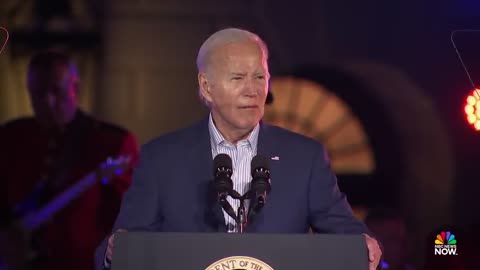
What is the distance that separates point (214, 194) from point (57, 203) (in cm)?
201

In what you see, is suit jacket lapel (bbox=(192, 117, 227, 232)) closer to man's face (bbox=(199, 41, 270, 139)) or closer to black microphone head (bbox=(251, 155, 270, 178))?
man's face (bbox=(199, 41, 270, 139))

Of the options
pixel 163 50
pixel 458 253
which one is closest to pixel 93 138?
pixel 163 50

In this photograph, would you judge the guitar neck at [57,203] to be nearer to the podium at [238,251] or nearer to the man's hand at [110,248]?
the man's hand at [110,248]

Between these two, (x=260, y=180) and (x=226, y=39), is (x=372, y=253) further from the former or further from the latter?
(x=226, y=39)

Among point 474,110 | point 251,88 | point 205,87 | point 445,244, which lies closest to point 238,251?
point 251,88

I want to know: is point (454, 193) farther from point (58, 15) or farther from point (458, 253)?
point (58, 15)

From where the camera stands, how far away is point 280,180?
3379 millimetres

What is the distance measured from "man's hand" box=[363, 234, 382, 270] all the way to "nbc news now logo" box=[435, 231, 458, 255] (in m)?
1.36

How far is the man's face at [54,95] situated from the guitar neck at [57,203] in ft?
1.02

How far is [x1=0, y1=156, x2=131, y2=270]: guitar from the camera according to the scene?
5.12 meters

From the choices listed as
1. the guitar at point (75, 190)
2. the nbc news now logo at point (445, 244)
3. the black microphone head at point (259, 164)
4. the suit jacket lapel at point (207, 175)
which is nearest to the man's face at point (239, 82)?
the suit jacket lapel at point (207, 175)

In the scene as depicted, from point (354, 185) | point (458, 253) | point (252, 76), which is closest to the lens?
point (252, 76)

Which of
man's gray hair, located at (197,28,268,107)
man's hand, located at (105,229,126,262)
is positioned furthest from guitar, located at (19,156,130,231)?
man's hand, located at (105,229,126,262)

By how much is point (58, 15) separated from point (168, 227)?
3604 mm
